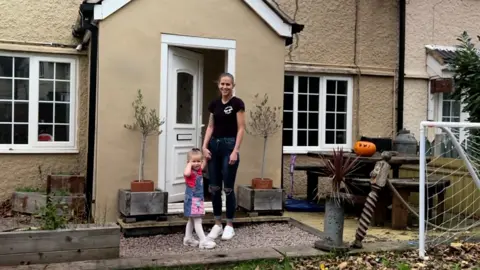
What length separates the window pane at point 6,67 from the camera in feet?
27.0

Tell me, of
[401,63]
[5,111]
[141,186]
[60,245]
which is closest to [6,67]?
[5,111]

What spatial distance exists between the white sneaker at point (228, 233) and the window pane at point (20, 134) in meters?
3.99

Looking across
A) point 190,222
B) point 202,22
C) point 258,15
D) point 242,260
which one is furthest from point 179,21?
point 242,260

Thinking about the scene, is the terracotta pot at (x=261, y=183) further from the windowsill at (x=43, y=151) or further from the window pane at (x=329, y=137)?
the window pane at (x=329, y=137)

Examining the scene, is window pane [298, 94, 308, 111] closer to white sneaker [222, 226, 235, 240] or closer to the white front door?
the white front door

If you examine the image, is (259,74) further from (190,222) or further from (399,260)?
(399,260)

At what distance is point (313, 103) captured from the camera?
1034cm

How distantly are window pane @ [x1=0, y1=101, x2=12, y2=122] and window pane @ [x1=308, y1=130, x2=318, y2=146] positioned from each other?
5499 millimetres

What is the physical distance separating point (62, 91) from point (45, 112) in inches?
17.5

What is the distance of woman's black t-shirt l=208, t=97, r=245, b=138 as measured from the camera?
6.28 metres

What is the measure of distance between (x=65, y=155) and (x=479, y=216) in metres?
6.68

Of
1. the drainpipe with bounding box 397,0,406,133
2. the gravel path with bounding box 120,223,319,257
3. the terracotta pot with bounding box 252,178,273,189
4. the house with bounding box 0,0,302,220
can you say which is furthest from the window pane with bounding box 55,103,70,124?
the drainpipe with bounding box 397,0,406,133

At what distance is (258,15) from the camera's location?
294 inches

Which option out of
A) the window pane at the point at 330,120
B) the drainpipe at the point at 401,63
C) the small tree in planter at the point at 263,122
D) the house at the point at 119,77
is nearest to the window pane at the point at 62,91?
the house at the point at 119,77
